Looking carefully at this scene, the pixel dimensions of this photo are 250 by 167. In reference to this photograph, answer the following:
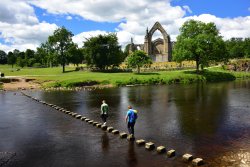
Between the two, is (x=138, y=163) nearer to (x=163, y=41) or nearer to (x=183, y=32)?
(x=183, y=32)

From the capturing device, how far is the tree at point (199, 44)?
9875 centimetres

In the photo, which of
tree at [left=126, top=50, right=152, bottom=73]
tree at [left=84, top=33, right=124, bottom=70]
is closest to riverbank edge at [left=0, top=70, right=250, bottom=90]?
tree at [left=126, top=50, right=152, bottom=73]

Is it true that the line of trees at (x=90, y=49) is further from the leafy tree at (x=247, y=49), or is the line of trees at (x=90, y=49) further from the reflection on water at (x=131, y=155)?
the reflection on water at (x=131, y=155)

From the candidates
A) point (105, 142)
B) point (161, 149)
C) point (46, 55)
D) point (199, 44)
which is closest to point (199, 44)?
point (199, 44)

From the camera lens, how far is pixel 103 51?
385 feet

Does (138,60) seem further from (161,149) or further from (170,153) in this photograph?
(170,153)

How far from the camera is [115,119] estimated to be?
112ft

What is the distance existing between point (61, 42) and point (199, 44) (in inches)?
2059

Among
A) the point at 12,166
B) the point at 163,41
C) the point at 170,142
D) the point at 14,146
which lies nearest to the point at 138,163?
the point at 170,142

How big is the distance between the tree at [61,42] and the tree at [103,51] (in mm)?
7065

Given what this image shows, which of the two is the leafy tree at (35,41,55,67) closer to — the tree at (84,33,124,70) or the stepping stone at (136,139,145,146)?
the tree at (84,33,124,70)

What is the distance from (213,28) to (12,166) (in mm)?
96164

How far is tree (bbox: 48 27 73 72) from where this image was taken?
118750 mm

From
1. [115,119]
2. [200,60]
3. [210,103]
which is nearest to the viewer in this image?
[115,119]
